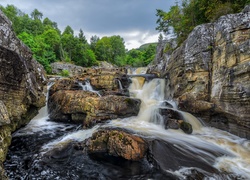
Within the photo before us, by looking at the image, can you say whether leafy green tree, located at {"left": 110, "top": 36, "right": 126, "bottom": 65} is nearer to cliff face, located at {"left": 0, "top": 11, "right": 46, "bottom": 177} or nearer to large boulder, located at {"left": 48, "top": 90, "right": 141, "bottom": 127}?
large boulder, located at {"left": 48, "top": 90, "right": 141, "bottom": 127}

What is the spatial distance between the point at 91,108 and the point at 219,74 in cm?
812

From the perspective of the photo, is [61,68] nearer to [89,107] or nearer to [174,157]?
[89,107]

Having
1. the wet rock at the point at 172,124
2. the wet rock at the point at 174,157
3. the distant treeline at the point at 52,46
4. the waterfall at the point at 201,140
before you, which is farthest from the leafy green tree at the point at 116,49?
the wet rock at the point at 174,157

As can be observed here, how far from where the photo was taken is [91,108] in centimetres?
1062

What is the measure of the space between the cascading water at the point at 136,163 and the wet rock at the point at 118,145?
290mm

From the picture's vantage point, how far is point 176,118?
32.7ft

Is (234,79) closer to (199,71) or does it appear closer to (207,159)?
(199,71)

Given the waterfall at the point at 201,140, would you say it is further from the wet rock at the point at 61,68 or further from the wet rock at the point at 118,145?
the wet rock at the point at 61,68

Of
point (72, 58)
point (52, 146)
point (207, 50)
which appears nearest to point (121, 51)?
point (72, 58)

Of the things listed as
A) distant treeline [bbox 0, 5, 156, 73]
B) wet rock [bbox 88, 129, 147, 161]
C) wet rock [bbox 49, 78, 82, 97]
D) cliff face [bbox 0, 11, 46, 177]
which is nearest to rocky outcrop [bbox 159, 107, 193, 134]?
wet rock [bbox 88, 129, 147, 161]

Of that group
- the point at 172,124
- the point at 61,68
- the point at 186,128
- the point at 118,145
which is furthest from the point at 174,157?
the point at 61,68

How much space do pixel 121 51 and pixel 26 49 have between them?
5806 cm

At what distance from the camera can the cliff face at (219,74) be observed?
25.5ft

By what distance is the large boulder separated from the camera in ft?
34.3
